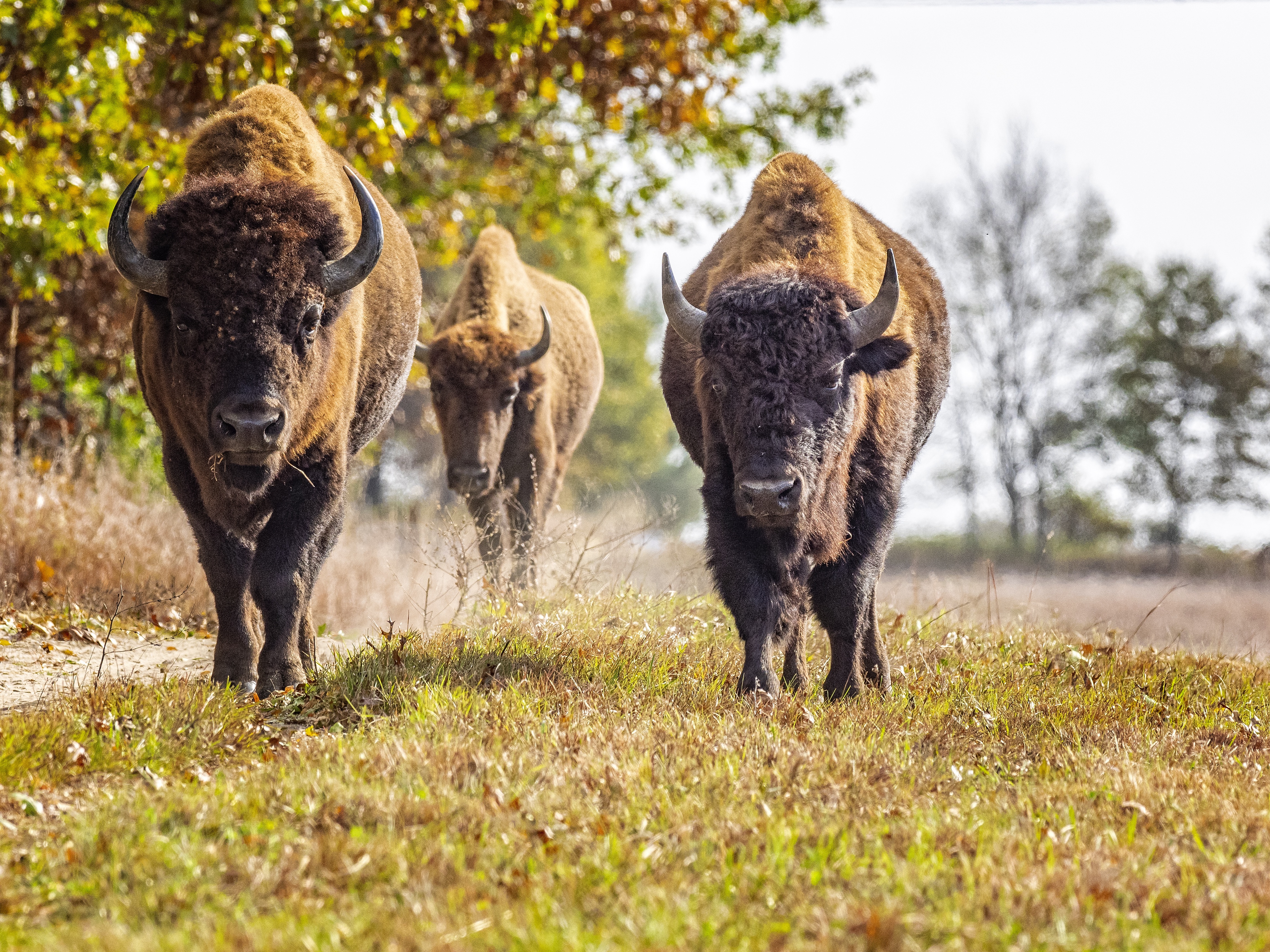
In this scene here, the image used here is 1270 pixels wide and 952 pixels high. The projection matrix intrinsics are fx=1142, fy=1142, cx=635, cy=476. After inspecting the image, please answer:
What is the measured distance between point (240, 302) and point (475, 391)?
173 inches

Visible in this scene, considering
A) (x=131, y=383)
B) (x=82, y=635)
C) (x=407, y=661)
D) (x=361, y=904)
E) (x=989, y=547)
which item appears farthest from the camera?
(x=989, y=547)

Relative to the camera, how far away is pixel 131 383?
1330 cm

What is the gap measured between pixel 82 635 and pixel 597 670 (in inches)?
138

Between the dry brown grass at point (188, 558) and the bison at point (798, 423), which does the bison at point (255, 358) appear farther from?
the bison at point (798, 423)

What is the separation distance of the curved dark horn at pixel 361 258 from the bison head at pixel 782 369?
1466 mm

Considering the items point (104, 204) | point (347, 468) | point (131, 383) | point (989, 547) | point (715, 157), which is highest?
point (715, 157)

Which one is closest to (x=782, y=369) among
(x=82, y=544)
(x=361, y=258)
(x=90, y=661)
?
(x=361, y=258)

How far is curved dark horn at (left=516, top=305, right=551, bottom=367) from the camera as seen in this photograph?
32.6 ft

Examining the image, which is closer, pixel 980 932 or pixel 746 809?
pixel 980 932

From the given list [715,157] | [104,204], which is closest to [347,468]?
[104,204]

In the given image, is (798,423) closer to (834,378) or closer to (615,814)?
(834,378)

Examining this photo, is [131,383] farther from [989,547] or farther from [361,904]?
[989,547]

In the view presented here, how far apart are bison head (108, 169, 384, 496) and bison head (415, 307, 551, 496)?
3.74m

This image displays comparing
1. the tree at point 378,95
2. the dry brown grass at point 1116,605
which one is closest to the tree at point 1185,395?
the dry brown grass at point 1116,605
